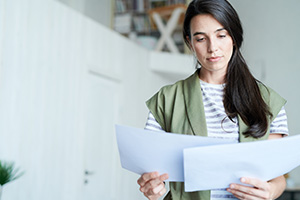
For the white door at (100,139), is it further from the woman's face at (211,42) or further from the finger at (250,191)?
the finger at (250,191)

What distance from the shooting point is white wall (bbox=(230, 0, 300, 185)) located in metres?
5.40

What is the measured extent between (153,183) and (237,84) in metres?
0.43

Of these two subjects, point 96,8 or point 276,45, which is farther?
point 96,8

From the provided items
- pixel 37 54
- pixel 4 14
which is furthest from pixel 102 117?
pixel 4 14

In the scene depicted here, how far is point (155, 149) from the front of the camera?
103 cm

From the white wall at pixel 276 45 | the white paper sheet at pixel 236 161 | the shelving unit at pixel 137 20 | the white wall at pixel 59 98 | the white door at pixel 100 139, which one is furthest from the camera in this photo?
the shelving unit at pixel 137 20

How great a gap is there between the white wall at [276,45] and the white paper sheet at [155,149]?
4.69m

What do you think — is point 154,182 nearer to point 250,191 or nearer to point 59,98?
point 250,191

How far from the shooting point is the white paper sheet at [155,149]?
994mm

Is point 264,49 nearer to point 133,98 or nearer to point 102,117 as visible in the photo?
point 133,98

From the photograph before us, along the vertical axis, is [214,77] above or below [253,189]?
above

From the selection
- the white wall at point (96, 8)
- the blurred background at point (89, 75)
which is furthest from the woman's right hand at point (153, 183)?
the white wall at point (96, 8)

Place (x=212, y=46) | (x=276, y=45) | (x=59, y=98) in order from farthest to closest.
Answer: (x=276, y=45) → (x=59, y=98) → (x=212, y=46)

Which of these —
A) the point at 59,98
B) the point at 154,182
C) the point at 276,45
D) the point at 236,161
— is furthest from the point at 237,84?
the point at 276,45
